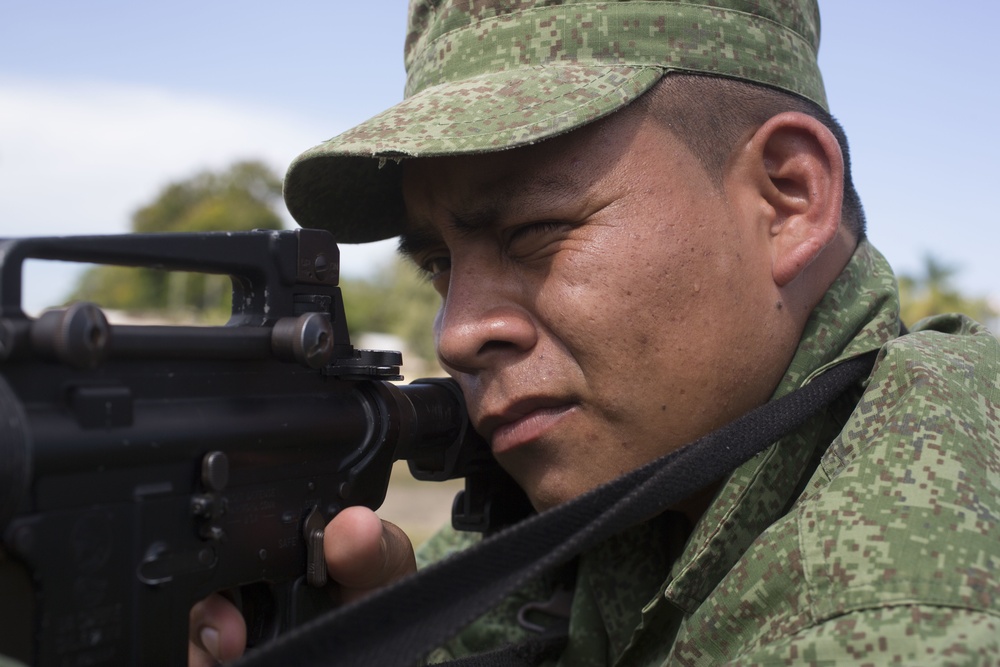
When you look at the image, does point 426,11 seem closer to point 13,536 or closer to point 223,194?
point 13,536

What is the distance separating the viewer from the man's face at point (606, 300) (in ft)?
6.28

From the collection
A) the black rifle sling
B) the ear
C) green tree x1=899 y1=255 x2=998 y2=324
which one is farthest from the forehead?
green tree x1=899 y1=255 x2=998 y2=324

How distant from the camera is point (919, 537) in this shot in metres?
1.42

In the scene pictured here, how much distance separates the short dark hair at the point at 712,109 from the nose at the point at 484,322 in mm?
494

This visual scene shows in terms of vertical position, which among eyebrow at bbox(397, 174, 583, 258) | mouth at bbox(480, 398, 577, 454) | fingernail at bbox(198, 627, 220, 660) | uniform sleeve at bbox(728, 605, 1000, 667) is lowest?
fingernail at bbox(198, 627, 220, 660)

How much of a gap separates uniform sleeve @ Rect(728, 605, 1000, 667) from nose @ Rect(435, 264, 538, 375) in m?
0.83

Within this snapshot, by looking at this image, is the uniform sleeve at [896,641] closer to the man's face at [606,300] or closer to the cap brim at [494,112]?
the man's face at [606,300]

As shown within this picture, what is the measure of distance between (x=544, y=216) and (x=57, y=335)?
3.29ft

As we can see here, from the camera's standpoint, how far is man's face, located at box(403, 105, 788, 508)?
75.4 inches

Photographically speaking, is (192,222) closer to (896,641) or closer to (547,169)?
(547,169)

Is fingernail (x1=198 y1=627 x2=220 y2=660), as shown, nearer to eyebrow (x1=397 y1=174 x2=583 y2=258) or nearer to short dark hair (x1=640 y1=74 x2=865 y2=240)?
eyebrow (x1=397 y1=174 x2=583 y2=258)

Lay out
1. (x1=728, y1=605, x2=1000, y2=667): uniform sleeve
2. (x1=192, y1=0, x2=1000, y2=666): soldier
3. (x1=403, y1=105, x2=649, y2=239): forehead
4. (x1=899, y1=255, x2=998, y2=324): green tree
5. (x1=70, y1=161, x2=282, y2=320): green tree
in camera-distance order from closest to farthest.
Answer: (x1=728, y1=605, x2=1000, y2=667): uniform sleeve < (x1=192, y1=0, x2=1000, y2=666): soldier < (x1=403, y1=105, x2=649, y2=239): forehead < (x1=899, y1=255, x2=998, y2=324): green tree < (x1=70, y1=161, x2=282, y2=320): green tree

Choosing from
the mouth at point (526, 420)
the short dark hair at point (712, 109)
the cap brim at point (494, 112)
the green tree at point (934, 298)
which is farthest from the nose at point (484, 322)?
the green tree at point (934, 298)

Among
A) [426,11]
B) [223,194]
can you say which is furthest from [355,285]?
[426,11]
